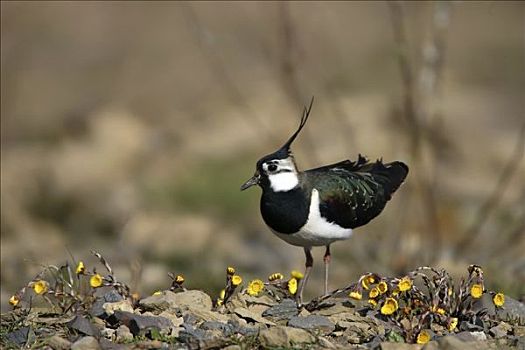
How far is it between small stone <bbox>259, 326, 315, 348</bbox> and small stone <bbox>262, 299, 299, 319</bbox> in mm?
571

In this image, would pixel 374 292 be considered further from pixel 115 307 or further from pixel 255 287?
pixel 115 307

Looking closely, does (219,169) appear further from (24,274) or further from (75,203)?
(24,274)

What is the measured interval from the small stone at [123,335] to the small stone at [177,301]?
0.37 m

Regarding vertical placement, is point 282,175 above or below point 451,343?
above

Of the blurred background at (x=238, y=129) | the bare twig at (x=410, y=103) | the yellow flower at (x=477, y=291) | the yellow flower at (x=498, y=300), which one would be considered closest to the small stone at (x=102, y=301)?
the blurred background at (x=238, y=129)

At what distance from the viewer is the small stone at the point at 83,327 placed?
536 centimetres

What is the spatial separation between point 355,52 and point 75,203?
26.4ft

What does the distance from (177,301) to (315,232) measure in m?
0.88

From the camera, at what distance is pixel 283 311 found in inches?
235

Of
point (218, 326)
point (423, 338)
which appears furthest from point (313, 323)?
point (423, 338)

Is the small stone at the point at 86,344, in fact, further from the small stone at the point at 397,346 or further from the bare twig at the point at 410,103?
the bare twig at the point at 410,103

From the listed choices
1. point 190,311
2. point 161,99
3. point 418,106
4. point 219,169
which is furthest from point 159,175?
point 190,311

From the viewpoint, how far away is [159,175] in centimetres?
1426

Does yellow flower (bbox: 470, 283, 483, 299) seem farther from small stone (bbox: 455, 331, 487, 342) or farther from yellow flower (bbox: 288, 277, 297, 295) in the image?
yellow flower (bbox: 288, 277, 297, 295)
